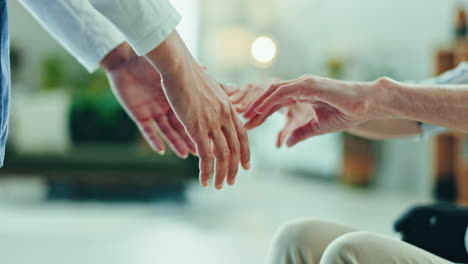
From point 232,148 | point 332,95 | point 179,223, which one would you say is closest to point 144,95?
point 232,148

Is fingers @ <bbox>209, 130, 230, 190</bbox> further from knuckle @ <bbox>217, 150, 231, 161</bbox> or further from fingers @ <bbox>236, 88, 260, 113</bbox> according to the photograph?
fingers @ <bbox>236, 88, 260, 113</bbox>

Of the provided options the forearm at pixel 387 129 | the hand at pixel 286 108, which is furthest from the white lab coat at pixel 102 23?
the forearm at pixel 387 129

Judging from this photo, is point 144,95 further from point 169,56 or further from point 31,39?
point 31,39

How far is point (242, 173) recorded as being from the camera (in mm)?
5527

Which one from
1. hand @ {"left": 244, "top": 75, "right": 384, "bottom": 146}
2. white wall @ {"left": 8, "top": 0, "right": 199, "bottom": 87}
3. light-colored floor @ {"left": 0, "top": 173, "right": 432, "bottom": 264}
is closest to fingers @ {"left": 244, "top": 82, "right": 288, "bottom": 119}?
hand @ {"left": 244, "top": 75, "right": 384, "bottom": 146}

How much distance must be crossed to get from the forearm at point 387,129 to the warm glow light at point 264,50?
474 centimetres

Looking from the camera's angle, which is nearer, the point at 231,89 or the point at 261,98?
the point at 261,98

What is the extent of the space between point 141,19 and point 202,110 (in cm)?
17

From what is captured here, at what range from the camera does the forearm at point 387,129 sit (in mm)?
1162

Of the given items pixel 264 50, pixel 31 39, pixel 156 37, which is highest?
pixel 31 39

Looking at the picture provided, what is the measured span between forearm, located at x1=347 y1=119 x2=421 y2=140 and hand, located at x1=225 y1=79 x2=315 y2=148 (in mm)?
127

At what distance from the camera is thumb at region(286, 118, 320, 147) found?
102cm

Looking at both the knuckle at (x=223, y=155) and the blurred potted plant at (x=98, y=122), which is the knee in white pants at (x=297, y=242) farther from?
the blurred potted plant at (x=98, y=122)

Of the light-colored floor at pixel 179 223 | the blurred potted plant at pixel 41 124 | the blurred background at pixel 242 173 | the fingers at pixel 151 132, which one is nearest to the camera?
the fingers at pixel 151 132
